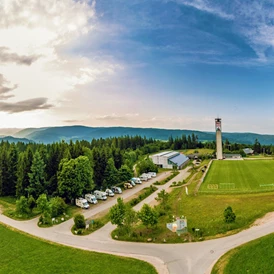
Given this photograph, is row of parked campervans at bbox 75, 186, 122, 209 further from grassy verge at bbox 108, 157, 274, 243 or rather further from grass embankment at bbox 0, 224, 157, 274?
grass embankment at bbox 0, 224, 157, 274

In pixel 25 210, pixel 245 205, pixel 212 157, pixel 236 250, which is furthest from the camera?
pixel 212 157

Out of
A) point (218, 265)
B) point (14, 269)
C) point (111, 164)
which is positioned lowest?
point (14, 269)

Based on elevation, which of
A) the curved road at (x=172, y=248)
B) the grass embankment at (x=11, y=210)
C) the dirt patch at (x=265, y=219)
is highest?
the dirt patch at (x=265, y=219)

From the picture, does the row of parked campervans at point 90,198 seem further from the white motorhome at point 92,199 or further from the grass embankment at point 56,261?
the grass embankment at point 56,261

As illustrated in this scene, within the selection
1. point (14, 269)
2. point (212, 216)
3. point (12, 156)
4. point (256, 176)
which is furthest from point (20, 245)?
point (256, 176)

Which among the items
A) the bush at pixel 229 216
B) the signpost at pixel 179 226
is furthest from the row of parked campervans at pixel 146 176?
the bush at pixel 229 216

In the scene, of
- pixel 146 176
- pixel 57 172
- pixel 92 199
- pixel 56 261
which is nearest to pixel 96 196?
pixel 92 199

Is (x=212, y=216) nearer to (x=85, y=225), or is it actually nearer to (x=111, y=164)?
(x=85, y=225)
